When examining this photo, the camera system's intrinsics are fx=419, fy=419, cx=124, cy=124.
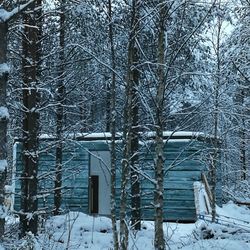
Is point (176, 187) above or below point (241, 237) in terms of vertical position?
above

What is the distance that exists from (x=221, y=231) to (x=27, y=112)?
18.6ft

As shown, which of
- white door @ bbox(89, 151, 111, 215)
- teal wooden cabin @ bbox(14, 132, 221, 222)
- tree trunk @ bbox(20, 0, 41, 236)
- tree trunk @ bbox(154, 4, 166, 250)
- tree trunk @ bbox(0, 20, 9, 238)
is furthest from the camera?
white door @ bbox(89, 151, 111, 215)

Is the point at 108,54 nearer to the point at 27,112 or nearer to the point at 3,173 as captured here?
the point at 27,112

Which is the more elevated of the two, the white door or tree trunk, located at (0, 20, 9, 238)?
tree trunk, located at (0, 20, 9, 238)

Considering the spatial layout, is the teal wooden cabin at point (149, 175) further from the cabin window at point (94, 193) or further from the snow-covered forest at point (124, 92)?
the snow-covered forest at point (124, 92)

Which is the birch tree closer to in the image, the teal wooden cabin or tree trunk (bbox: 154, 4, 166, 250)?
tree trunk (bbox: 154, 4, 166, 250)

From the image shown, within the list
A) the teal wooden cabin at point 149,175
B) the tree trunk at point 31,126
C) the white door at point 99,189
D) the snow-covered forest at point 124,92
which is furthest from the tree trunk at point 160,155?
the white door at point 99,189

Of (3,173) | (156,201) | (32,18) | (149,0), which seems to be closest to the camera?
(3,173)

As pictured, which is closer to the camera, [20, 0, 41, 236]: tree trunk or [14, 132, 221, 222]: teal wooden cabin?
[20, 0, 41, 236]: tree trunk

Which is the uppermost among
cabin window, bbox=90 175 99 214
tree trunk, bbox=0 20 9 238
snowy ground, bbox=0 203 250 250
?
tree trunk, bbox=0 20 9 238

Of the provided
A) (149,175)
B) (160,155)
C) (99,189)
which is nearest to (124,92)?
(160,155)

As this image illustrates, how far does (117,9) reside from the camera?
32.8 feet

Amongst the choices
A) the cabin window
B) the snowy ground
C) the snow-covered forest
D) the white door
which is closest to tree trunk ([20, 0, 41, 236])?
the snow-covered forest

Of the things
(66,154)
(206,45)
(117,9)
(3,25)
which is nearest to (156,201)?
(3,25)
